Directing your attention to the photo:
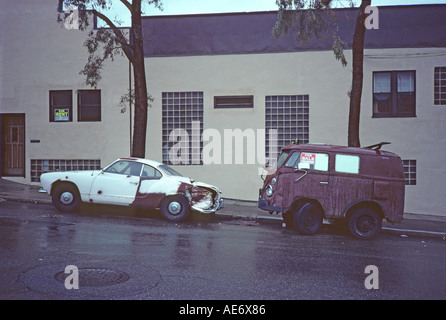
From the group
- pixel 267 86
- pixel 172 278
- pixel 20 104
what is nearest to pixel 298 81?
pixel 267 86

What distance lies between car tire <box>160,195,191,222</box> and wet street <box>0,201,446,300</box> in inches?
14.6

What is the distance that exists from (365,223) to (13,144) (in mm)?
14575

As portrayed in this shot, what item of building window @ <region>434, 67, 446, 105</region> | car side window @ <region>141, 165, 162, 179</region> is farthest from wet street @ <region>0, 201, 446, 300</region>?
building window @ <region>434, 67, 446, 105</region>

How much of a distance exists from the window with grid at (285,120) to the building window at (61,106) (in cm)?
804

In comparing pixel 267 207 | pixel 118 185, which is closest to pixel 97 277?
pixel 267 207

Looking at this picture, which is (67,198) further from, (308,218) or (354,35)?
(354,35)

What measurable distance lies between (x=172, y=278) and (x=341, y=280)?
2.46 m

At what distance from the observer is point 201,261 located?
712 centimetres

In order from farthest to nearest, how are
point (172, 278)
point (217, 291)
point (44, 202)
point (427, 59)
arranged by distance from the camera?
1. point (427, 59)
2. point (44, 202)
3. point (172, 278)
4. point (217, 291)

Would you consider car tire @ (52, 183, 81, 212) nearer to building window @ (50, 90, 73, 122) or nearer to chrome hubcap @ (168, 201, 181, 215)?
chrome hubcap @ (168, 201, 181, 215)

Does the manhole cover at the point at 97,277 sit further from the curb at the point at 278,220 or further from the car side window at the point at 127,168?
the curb at the point at 278,220

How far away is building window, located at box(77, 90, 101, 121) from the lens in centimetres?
1770
